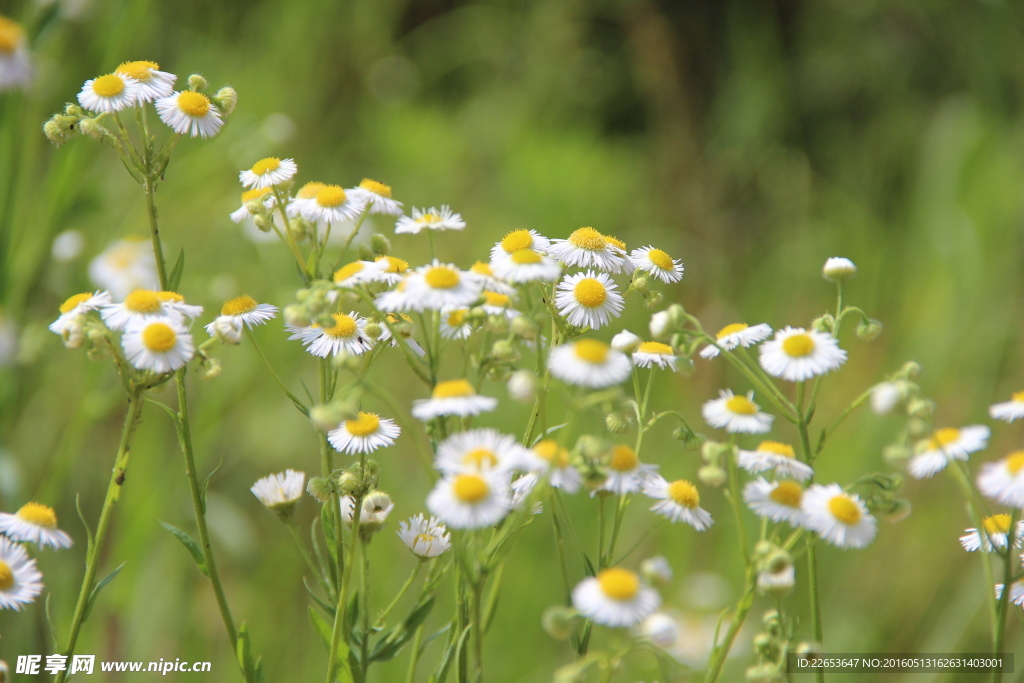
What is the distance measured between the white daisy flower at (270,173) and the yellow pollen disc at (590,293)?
0.28 metres

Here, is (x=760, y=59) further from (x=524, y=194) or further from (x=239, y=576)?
(x=239, y=576)

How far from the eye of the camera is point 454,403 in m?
0.51

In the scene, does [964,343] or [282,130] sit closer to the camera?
[282,130]

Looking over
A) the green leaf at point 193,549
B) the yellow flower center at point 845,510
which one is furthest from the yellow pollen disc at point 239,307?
the yellow flower center at point 845,510

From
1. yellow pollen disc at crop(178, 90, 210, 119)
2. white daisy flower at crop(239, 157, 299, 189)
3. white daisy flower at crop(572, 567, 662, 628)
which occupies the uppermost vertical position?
yellow pollen disc at crop(178, 90, 210, 119)

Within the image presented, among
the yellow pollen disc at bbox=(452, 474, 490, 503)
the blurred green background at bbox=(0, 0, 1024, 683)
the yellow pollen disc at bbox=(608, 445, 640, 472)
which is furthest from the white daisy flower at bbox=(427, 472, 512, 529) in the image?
the blurred green background at bbox=(0, 0, 1024, 683)

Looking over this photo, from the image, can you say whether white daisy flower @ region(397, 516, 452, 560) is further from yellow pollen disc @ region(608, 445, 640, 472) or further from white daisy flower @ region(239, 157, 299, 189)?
white daisy flower @ region(239, 157, 299, 189)

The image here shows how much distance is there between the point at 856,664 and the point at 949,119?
7.58ft

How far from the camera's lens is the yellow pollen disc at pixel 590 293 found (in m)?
0.68

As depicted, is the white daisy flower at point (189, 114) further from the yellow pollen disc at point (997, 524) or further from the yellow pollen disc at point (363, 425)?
the yellow pollen disc at point (997, 524)

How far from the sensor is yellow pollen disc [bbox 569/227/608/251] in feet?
2.31

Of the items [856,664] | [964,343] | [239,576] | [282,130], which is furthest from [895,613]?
[282,130]

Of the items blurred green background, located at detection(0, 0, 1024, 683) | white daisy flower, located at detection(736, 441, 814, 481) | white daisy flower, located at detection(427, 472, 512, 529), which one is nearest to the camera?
white daisy flower, located at detection(427, 472, 512, 529)

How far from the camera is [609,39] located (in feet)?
12.4
